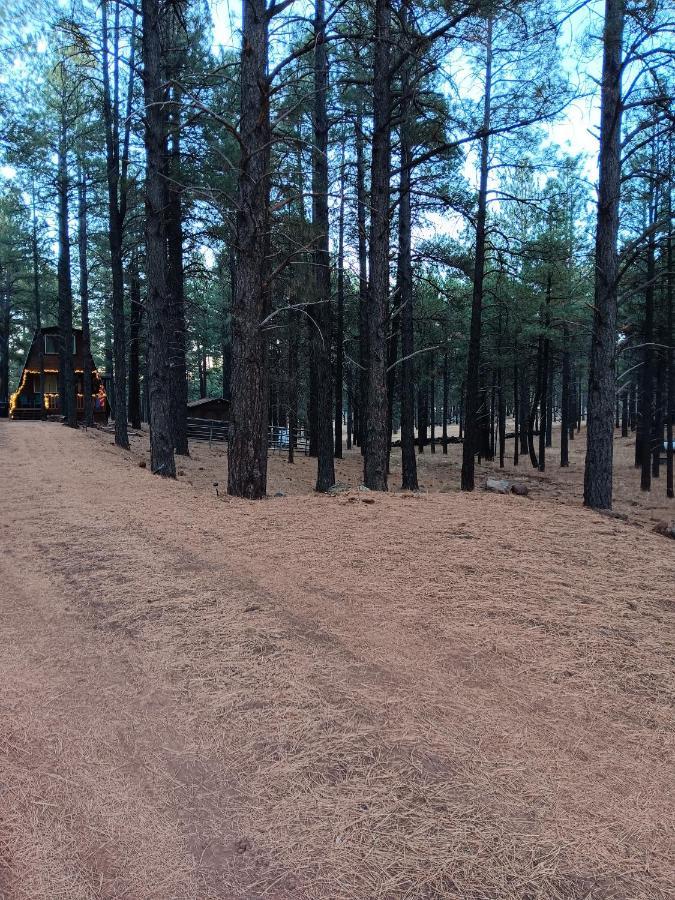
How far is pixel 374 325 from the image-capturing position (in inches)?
398

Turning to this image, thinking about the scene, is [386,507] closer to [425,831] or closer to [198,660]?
[198,660]

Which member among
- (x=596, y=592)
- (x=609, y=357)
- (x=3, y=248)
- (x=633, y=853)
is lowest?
(x=633, y=853)

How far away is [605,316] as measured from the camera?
9594mm

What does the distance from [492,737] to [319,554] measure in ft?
7.27

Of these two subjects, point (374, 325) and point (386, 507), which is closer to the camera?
point (386, 507)

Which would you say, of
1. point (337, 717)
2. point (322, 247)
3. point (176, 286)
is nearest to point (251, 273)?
point (337, 717)

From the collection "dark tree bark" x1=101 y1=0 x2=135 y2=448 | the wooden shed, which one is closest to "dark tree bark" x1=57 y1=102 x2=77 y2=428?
"dark tree bark" x1=101 y1=0 x2=135 y2=448

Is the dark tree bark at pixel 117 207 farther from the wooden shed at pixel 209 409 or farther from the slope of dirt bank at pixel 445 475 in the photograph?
the wooden shed at pixel 209 409

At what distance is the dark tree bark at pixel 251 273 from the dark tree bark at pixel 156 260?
154 inches

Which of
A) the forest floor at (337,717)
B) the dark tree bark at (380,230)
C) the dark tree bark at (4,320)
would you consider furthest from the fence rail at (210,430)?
the forest floor at (337,717)

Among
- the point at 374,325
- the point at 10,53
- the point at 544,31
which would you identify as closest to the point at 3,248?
the point at 10,53

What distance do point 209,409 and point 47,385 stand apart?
951 centimetres

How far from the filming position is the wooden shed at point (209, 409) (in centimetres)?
3006

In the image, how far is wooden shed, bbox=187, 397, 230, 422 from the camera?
98.6 ft
